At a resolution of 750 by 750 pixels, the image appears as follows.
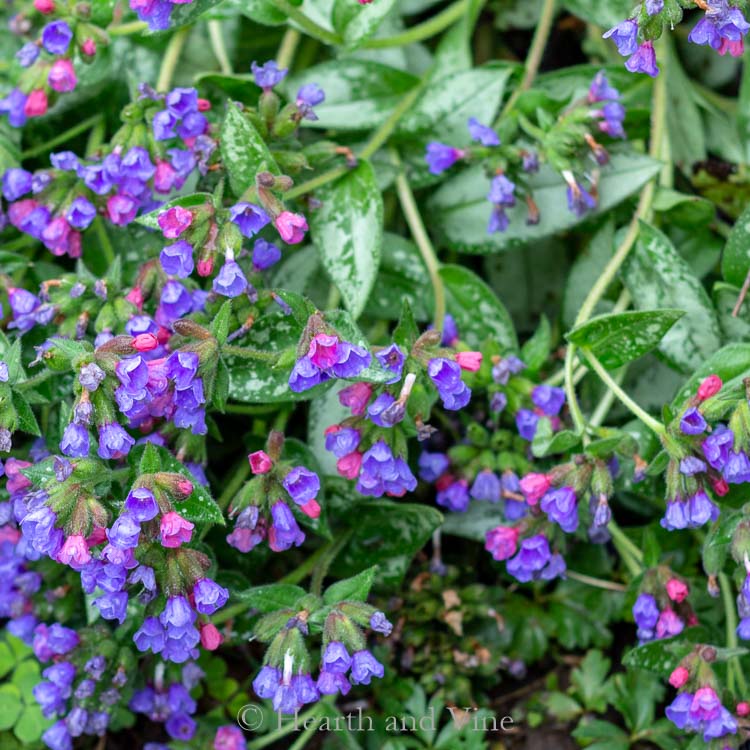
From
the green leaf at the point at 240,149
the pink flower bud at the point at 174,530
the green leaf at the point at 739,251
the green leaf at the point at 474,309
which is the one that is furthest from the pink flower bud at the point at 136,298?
the green leaf at the point at 739,251

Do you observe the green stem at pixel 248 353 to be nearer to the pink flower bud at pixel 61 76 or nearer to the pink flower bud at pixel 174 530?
the pink flower bud at pixel 174 530

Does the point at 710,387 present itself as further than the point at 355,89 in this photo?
No

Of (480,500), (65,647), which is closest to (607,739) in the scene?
(480,500)

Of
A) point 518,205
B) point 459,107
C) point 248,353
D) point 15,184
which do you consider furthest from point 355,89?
point 248,353

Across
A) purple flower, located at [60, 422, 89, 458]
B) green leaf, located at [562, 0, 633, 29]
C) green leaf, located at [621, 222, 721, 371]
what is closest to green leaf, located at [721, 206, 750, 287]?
green leaf, located at [621, 222, 721, 371]

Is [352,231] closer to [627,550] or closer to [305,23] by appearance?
[305,23]

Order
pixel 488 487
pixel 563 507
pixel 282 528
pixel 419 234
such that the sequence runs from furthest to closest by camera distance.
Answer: pixel 419 234
pixel 488 487
pixel 563 507
pixel 282 528

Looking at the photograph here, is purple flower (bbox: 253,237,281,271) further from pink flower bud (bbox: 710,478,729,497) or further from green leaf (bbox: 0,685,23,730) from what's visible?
green leaf (bbox: 0,685,23,730)

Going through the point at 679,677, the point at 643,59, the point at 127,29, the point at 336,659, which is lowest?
the point at 679,677
